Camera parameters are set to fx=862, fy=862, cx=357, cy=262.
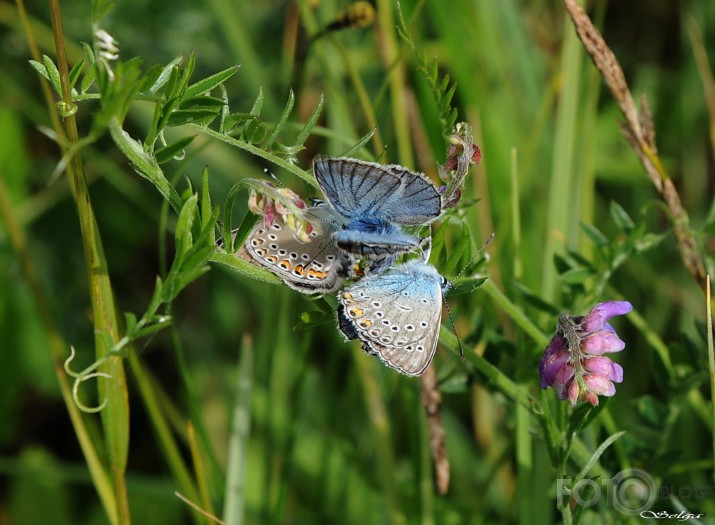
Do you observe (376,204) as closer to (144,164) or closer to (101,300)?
(144,164)

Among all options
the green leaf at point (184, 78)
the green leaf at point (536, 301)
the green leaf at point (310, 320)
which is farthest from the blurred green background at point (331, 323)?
the green leaf at point (184, 78)

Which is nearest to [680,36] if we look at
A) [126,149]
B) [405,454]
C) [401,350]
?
[405,454]

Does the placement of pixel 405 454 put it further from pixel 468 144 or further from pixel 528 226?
pixel 468 144

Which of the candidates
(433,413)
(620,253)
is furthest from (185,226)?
(620,253)

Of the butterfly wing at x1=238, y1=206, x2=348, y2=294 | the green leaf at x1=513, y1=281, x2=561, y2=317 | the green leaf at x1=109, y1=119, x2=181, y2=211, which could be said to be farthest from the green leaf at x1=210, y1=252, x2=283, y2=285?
the green leaf at x1=513, y1=281, x2=561, y2=317

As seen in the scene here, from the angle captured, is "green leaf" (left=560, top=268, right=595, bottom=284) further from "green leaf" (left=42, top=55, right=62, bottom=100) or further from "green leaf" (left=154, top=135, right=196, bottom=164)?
"green leaf" (left=42, top=55, right=62, bottom=100)

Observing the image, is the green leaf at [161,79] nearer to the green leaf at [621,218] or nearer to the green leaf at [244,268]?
the green leaf at [244,268]
